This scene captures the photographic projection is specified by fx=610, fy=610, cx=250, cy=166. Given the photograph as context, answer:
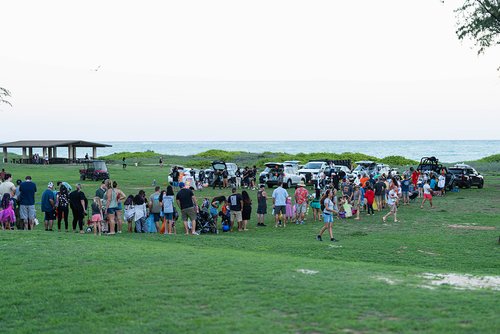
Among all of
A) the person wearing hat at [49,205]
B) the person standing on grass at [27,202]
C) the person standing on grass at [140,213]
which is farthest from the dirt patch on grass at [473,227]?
the person standing on grass at [27,202]

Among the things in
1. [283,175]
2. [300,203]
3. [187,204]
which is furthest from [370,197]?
[283,175]

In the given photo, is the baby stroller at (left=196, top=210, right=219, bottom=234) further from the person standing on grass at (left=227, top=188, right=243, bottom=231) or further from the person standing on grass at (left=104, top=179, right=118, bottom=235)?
the person standing on grass at (left=104, top=179, right=118, bottom=235)

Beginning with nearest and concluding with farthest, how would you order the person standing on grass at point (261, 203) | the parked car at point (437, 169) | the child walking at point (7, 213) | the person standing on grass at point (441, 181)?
1. the child walking at point (7, 213)
2. the person standing on grass at point (261, 203)
3. the person standing on grass at point (441, 181)
4. the parked car at point (437, 169)

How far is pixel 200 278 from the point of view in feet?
35.3

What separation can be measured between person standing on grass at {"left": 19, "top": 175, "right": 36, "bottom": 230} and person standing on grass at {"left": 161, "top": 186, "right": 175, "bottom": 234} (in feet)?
13.0

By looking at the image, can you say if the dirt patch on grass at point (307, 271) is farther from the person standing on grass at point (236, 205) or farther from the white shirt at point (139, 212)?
the person standing on grass at point (236, 205)

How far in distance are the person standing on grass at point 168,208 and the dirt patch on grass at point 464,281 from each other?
9016 millimetres

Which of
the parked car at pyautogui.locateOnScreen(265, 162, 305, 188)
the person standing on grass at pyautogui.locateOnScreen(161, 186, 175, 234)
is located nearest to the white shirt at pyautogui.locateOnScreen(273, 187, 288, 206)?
the person standing on grass at pyautogui.locateOnScreen(161, 186, 175, 234)

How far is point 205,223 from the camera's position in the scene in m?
20.1

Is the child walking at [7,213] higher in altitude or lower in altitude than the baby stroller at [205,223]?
higher

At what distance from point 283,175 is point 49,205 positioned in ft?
67.2

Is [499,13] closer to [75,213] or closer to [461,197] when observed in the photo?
[461,197]

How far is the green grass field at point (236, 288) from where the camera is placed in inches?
322

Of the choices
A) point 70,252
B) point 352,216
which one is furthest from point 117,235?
point 352,216
